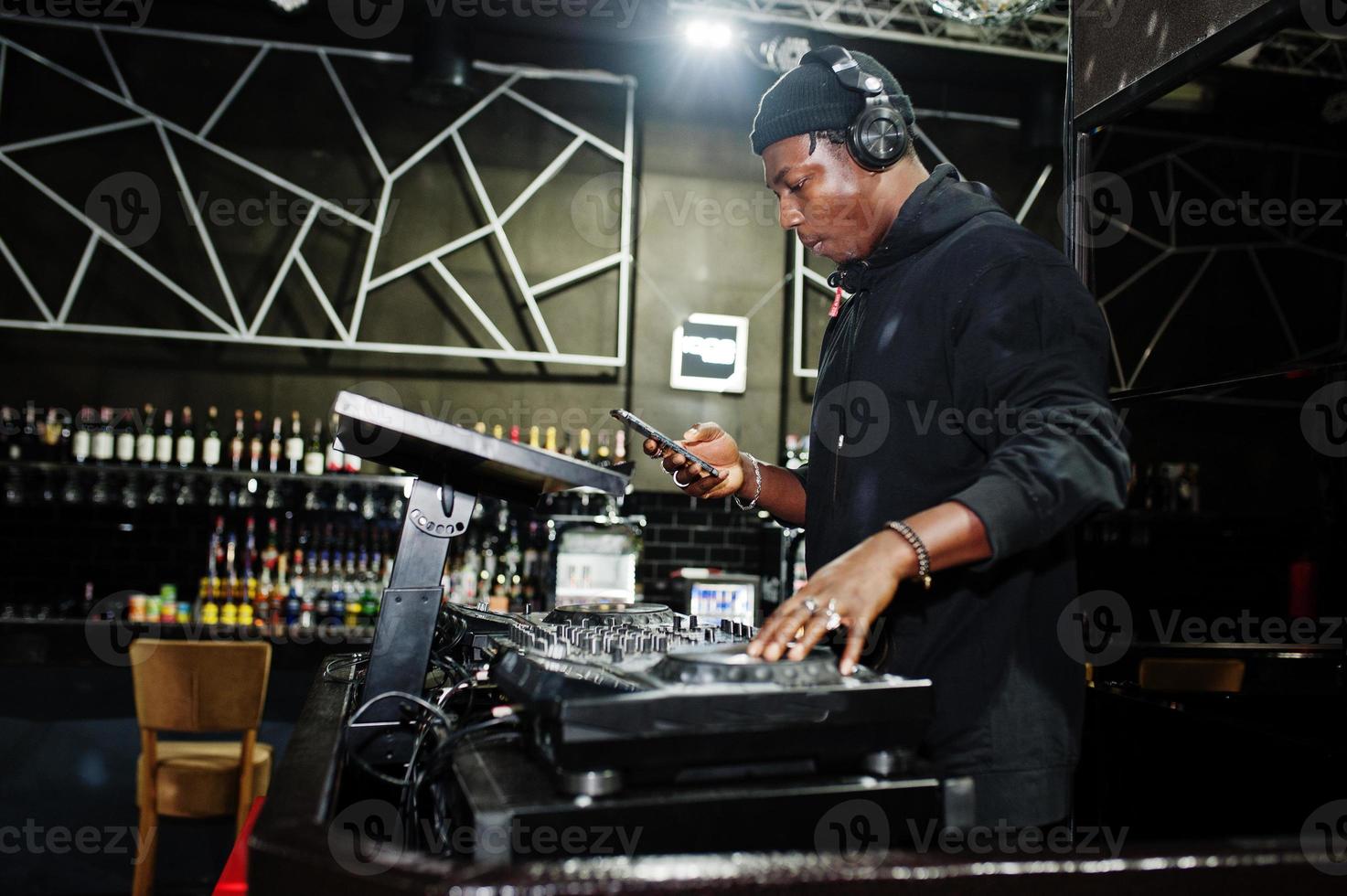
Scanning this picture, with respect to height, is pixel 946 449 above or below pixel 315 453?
below

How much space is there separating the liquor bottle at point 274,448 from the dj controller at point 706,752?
4.76m

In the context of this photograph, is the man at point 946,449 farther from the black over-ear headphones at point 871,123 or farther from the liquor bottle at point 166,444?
the liquor bottle at point 166,444

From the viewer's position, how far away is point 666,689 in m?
0.82

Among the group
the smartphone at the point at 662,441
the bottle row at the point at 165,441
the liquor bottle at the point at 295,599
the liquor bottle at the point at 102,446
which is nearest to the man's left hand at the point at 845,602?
the smartphone at the point at 662,441

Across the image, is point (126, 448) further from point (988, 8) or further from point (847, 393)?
point (847, 393)

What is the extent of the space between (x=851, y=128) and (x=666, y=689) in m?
0.90

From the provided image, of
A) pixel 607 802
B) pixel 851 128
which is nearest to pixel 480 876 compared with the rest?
pixel 607 802

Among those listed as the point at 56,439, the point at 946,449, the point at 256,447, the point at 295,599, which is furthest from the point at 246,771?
the point at 946,449

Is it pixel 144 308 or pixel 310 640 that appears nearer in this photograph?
pixel 310 640

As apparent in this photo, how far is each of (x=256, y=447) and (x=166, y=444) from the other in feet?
1.39

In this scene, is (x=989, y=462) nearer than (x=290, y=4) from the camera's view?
Yes

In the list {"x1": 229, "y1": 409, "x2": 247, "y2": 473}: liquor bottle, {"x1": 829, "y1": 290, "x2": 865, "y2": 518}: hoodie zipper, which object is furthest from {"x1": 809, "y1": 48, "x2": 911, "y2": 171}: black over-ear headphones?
{"x1": 229, "y1": 409, "x2": 247, "y2": 473}: liquor bottle

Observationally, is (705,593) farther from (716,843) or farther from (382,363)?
(716,843)

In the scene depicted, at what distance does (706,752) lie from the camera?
0.82m
